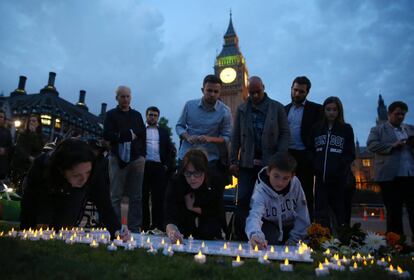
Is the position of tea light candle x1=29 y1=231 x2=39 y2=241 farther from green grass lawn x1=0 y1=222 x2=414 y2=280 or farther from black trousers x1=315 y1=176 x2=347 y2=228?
black trousers x1=315 y1=176 x2=347 y2=228

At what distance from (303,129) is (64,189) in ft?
12.3

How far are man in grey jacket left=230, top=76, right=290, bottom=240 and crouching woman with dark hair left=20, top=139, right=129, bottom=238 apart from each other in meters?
2.04

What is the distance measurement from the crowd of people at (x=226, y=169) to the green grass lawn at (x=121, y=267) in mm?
711

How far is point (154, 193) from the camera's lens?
6.40 m

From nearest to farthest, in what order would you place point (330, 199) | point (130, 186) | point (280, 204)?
1. point (280, 204)
2. point (330, 199)
3. point (130, 186)

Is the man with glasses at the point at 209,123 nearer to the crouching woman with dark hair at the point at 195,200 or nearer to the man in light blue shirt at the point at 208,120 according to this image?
the man in light blue shirt at the point at 208,120

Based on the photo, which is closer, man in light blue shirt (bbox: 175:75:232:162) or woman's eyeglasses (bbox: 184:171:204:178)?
woman's eyeglasses (bbox: 184:171:204:178)

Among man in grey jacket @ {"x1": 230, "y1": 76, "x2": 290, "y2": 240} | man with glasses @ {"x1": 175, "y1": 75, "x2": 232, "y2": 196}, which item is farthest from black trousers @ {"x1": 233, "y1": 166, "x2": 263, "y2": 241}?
man with glasses @ {"x1": 175, "y1": 75, "x2": 232, "y2": 196}

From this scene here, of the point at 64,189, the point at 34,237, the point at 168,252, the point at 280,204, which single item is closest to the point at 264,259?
the point at 168,252

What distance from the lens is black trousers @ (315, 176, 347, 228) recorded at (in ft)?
16.3

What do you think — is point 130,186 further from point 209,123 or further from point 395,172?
point 395,172

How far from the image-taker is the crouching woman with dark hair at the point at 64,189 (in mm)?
3041

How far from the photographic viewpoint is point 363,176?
85312mm

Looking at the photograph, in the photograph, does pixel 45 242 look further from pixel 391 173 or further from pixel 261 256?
pixel 391 173
